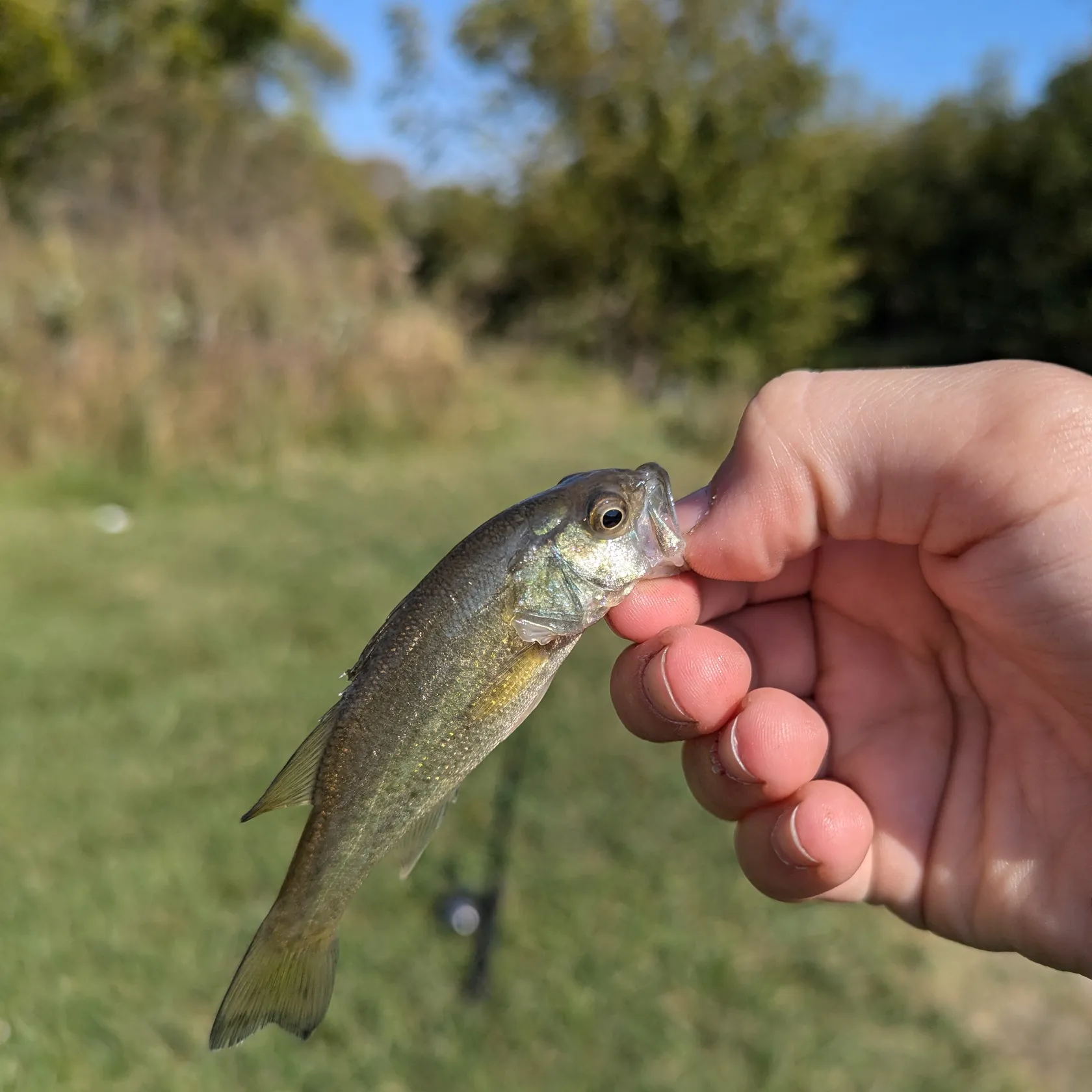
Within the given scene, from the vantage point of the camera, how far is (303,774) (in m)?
1.72

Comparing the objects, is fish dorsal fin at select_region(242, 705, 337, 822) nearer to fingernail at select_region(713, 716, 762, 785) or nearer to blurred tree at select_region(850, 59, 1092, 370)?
fingernail at select_region(713, 716, 762, 785)

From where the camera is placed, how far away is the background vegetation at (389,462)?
319 centimetres

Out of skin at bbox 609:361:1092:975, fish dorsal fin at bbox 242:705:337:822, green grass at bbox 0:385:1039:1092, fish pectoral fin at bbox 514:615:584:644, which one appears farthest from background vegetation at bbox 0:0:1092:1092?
fish pectoral fin at bbox 514:615:584:644

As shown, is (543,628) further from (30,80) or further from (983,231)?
Answer: (983,231)

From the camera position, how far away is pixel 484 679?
175 cm

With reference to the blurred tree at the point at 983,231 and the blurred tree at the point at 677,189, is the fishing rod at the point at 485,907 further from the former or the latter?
the blurred tree at the point at 983,231

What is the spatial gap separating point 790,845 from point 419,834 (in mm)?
867

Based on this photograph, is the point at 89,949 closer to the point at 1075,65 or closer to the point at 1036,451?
the point at 1036,451

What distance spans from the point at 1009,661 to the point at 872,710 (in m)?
0.36

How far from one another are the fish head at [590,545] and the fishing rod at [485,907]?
1.72 m

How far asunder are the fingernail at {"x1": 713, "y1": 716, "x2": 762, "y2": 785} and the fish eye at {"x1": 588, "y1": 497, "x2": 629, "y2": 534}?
0.56 metres

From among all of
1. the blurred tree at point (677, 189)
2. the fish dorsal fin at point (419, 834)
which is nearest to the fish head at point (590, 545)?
the fish dorsal fin at point (419, 834)

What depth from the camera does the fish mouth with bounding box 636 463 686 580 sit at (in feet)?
6.17

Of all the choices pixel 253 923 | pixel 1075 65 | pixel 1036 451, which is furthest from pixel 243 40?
pixel 1075 65
